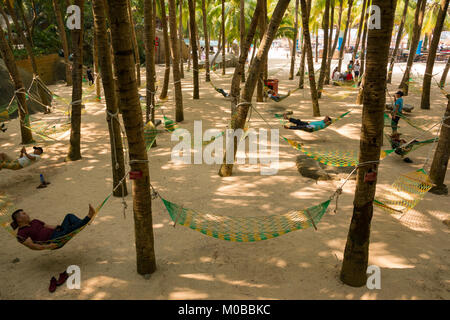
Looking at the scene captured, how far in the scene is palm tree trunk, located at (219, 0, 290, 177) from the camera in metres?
4.59

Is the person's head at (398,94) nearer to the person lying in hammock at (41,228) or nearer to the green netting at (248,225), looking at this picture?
the green netting at (248,225)

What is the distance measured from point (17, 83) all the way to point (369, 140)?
680cm

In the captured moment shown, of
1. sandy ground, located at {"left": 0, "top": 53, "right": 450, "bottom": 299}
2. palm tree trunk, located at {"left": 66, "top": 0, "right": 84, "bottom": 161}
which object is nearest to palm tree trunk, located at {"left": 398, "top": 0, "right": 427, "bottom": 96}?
sandy ground, located at {"left": 0, "top": 53, "right": 450, "bottom": 299}

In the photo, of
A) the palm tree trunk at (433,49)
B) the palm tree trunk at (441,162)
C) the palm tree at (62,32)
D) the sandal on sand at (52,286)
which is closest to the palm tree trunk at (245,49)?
the palm tree trunk at (441,162)

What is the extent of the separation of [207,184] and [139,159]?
7.79ft

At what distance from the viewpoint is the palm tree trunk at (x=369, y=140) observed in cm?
238

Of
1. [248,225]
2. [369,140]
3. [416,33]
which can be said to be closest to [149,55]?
[248,225]

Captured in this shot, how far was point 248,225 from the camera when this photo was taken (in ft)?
12.0

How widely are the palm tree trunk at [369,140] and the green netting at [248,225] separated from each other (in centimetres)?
45

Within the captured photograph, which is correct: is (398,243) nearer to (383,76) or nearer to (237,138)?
(383,76)

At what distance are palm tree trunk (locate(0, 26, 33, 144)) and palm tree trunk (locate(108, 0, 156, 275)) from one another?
479cm

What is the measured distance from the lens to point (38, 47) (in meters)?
16.0

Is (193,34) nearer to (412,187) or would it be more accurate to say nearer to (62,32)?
(62,32)
